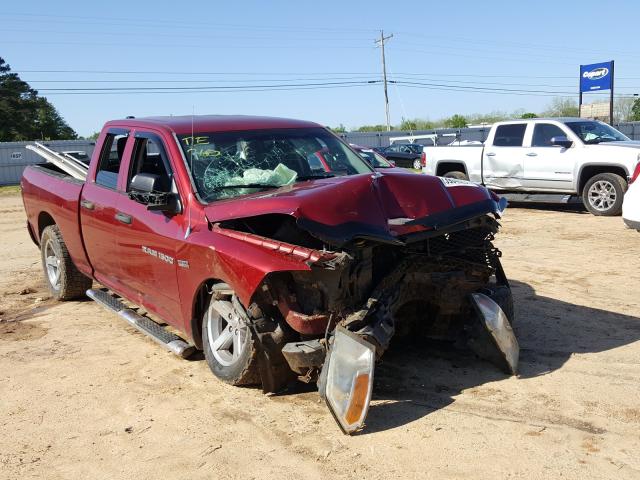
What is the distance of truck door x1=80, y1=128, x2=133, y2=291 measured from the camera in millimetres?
5617

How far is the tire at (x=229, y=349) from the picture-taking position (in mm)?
4207

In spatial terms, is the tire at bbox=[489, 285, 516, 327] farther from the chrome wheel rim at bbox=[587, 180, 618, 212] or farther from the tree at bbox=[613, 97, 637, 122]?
the tree at bbox=[613, 97, 637, 122]

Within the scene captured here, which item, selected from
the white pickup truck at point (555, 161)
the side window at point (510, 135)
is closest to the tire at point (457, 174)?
the white pickup truck at point (555, 161)

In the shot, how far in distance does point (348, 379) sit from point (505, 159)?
1099 cm

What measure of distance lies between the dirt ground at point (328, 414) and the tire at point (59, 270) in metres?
0.86

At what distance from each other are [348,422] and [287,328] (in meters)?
0.72

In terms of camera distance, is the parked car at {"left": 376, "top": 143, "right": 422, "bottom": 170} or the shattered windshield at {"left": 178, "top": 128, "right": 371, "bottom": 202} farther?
the parked car at {"left": 376, "top": 143, "right": 422, "bottom": 170}

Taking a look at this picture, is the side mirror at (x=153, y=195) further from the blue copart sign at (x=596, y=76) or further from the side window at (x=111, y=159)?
the blue copart sign at (x=596, y=76)

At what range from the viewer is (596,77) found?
3031 centimetres

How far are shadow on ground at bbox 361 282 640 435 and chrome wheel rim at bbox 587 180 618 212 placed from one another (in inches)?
274

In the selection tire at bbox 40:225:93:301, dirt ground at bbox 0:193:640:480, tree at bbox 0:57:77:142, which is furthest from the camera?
tree at bbox 0:57:77:142

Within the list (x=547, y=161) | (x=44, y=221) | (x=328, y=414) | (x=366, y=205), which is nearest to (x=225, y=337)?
(x=328, y=414)

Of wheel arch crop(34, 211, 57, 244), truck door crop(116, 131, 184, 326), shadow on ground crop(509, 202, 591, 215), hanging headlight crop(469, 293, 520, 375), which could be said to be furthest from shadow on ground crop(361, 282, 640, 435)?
shadow on ground crop(509, 202, 591, 215)

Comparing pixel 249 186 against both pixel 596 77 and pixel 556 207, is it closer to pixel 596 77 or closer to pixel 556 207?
pixel 556 207
